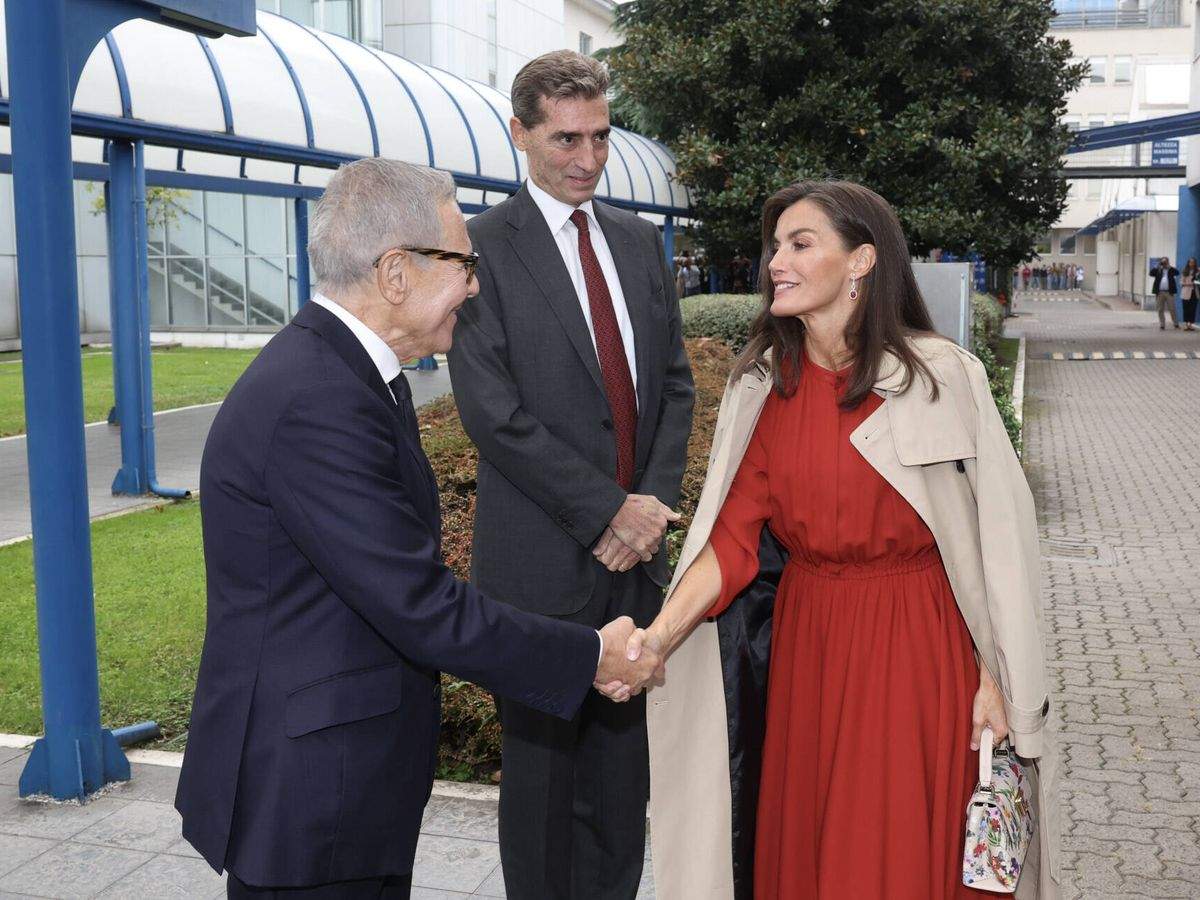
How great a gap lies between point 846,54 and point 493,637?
22047 mm

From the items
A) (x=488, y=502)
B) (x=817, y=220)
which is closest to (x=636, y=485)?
(x=488, y=502)

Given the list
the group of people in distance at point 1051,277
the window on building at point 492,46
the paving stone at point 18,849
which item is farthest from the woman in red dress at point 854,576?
the group of people in distance at point 1051,277

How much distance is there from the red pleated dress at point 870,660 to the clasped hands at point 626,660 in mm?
254

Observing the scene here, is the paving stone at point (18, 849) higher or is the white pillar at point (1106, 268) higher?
the white pillar at point (1106, 268)

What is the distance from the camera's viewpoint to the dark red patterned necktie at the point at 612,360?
11.8ft

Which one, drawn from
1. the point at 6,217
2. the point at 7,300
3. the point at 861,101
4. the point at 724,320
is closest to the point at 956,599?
the point at 724,320

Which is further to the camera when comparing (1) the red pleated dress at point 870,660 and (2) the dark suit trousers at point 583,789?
(2) the dark suit trousers at point 583,789

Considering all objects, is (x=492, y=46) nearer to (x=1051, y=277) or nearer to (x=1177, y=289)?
(x=1177, y=289)

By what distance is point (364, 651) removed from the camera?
240 centimetres

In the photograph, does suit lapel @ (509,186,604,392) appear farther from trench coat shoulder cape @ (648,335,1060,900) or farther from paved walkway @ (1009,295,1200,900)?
paved walkway @ (1009,295,1200,900)

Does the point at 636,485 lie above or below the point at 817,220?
below

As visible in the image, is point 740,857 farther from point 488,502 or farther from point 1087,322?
point 1087,322

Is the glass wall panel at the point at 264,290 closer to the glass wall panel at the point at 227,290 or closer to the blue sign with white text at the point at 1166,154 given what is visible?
the glass wall panel at the point at 227,290

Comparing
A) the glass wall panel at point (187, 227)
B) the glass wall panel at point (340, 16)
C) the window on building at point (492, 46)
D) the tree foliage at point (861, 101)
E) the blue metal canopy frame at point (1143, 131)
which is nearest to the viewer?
the tree foliage at point (861, 101)
